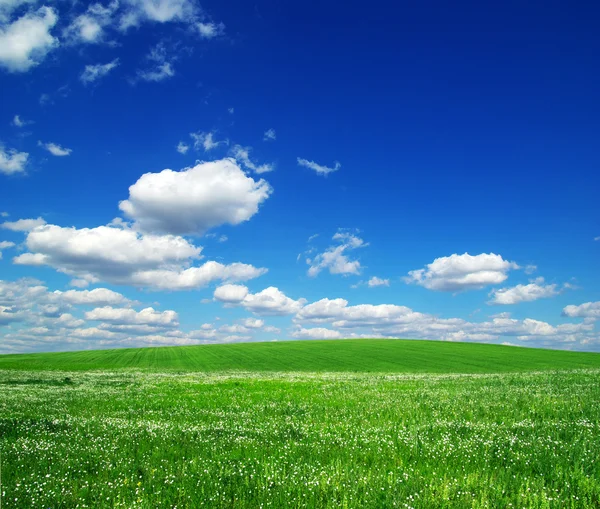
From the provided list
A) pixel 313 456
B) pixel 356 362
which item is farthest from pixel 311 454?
pixel 356 362

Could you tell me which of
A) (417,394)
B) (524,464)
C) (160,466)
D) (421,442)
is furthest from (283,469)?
(417,394)

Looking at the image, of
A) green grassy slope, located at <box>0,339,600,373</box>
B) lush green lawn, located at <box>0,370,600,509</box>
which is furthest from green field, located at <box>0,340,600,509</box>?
green grassy slope, located at <box>0,339,600,373</box>

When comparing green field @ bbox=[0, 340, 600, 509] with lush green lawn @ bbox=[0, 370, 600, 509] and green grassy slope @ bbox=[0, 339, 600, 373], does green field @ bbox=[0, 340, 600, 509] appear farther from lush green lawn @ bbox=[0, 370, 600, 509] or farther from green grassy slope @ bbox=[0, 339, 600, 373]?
green grassy slope @ bbox=[0, 339, 600, 373]

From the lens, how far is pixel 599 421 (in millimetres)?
11195

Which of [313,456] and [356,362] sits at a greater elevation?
[313,456]

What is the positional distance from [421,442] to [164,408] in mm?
10808

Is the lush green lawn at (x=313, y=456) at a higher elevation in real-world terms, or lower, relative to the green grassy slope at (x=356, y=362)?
higher

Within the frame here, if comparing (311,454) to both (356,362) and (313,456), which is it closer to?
(313,456)

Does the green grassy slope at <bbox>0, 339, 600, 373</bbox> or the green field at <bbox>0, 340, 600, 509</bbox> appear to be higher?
the green field at <bbox>0, 340, 600, 509</bbox>

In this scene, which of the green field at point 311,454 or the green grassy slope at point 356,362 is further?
the green grassy slope at point 356,362

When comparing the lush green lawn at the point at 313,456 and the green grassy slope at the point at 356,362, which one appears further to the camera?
the green grassy slope at the point at 356,362

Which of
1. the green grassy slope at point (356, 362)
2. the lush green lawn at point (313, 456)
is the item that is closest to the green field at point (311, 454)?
the lush green lawn at point (313, 456)

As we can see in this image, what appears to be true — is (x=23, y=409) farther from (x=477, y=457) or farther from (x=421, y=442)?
(x=477, y=457)

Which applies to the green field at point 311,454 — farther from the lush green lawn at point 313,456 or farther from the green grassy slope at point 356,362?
the green grassy slope at point 356,362
